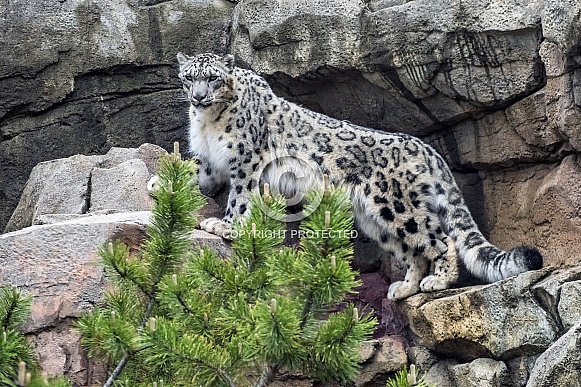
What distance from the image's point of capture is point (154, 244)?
4234 mm

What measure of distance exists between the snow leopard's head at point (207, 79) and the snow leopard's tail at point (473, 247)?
1537mm

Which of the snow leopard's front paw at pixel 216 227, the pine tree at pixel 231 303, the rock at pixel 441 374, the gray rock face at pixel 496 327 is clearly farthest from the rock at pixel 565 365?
the snow leopard's front paw at pixel 216 227

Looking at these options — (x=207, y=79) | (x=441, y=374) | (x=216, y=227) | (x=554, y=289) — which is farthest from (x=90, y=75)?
(x=554, y=289)

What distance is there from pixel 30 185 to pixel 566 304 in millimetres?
3835

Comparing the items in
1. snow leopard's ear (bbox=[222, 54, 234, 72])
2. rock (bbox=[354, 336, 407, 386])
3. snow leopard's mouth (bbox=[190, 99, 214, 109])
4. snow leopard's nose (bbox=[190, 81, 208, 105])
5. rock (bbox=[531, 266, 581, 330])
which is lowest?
rock (bbox=[354, 336, 407, 386])

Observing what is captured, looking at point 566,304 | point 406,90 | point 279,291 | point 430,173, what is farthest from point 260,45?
point 279,291

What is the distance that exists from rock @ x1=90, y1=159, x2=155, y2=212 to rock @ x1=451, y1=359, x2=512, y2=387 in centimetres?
226

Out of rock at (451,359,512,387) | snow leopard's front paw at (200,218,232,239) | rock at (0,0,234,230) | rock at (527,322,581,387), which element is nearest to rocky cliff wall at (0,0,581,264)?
rock at (0,0,234,230)

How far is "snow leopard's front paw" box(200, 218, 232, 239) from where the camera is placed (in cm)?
638

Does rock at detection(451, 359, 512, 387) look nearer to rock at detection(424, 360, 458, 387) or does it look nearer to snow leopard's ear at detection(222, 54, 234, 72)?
rock at detection(424, 360, 458, 387)

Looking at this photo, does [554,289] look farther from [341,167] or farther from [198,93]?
[198,93]

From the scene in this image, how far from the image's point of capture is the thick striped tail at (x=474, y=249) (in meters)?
6.11

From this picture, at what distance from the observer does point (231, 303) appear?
13.0ft

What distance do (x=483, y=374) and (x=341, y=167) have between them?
177 centimetres
